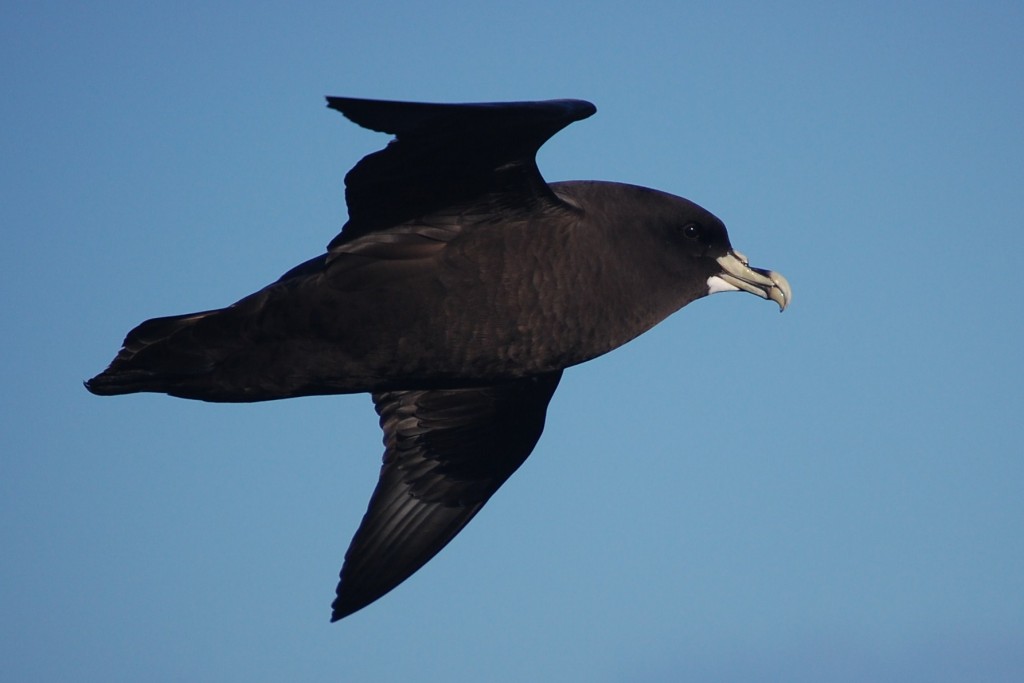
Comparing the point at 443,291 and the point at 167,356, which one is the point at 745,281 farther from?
the point at 167,356

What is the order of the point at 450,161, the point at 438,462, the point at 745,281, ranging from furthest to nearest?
the point at 438,462
the point at 745,281
the point at 450,161

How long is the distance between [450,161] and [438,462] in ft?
9.48

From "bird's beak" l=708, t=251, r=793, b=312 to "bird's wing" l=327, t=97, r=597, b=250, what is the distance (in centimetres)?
126

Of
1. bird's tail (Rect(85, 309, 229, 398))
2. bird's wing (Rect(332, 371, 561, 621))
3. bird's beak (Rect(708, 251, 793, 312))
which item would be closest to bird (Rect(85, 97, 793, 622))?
bird's tail (Rect(85, 309, 229, 398))

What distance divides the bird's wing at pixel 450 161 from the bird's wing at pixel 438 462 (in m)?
2.06

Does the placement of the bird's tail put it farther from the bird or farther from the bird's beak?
the bird's beak

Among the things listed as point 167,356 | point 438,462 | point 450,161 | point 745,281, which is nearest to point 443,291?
point 450,161

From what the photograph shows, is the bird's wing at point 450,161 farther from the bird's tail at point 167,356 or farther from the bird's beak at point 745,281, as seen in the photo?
the bird's beak at point 745,281

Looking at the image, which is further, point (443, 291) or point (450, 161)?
point (443, 291)

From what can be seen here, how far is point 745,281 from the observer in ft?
27.6

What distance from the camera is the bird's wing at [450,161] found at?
6.73 metres

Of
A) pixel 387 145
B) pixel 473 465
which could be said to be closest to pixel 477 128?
pixel 387 145

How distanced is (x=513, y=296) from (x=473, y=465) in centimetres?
243

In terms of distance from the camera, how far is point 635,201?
8070mm
